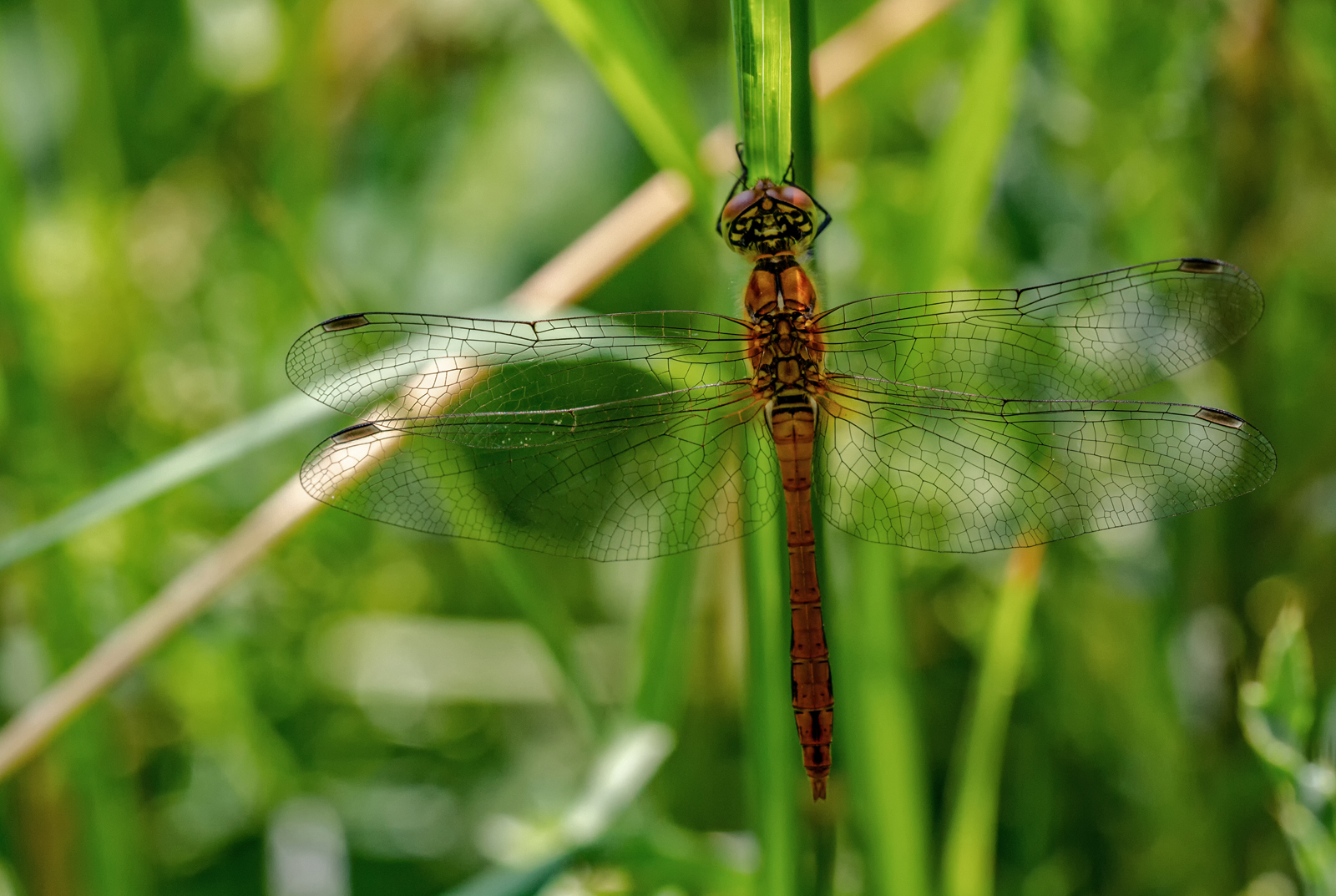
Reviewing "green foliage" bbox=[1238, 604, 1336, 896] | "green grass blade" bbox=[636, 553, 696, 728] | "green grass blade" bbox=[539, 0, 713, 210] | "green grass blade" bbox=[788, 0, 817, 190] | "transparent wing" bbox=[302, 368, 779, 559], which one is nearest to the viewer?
"green grass blade" bbox=[788, 0, 817, 190]

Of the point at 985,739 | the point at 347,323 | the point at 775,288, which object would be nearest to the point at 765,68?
the point at 775,288

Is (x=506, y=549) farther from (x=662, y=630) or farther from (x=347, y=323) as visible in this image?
(x=347, y=323)

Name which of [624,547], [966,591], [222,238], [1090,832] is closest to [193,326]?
[222,238]

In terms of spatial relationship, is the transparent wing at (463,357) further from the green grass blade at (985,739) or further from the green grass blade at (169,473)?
the green grass blade at (985,739)

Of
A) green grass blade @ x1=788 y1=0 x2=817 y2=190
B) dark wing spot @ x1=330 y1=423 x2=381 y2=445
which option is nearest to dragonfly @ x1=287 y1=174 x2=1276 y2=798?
dark wing spot @ x1=330 y1=423 x2=381 y2=445

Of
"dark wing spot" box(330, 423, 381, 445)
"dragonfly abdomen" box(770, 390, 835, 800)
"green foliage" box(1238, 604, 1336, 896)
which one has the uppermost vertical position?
"dark wing spot" box(330, 423, 381, 445)

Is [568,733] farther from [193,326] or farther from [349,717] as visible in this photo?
[193,326]

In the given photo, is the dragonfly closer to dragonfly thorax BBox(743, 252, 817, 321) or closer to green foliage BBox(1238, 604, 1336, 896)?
dragonfly thorax BBox(743, 252, 817, 321)

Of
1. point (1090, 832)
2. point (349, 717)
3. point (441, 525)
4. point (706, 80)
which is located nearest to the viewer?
point (441, 525)
